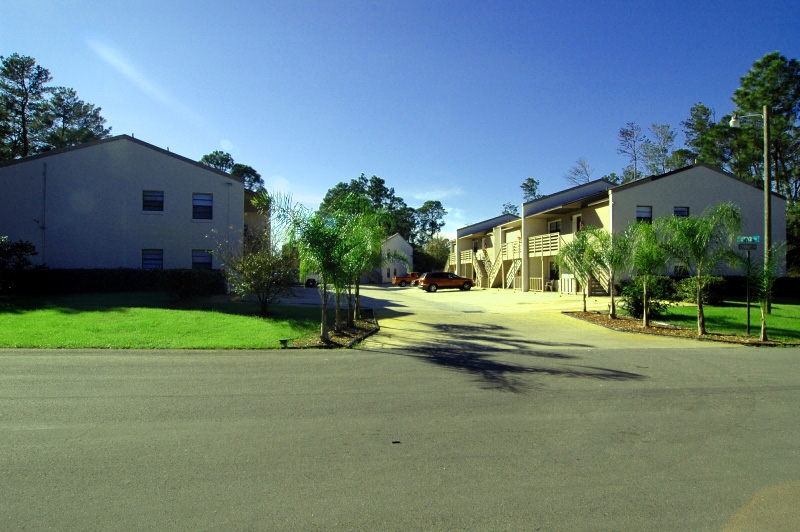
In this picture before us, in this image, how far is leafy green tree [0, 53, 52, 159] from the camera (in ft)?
127

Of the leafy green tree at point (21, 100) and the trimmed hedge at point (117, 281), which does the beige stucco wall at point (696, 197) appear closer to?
the trimmed hedge at point (117, 281)

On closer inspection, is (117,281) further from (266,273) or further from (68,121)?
(68,121)

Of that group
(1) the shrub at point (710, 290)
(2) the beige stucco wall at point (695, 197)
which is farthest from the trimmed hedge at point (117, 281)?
(2) the beige stucco wall at point (695, 197)

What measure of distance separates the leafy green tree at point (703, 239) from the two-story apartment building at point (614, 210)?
25.1ft

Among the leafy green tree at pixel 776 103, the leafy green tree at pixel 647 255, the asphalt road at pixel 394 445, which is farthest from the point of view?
the leafy green tree at pixel 776 103

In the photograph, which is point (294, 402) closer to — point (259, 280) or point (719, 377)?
point (719, 377)

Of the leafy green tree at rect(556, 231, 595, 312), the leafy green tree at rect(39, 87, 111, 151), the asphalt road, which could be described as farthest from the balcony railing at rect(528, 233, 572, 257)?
the leafy green tree at rect(39, 87, 111, 151)

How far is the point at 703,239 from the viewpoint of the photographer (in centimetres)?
1538

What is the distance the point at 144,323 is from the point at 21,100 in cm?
3676

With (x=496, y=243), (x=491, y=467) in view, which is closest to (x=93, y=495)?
(x=491, y=467)

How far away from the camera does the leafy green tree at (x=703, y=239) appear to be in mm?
15445

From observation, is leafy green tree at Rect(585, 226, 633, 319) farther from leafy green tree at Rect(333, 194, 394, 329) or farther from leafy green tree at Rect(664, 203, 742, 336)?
leafy green tree at Rect(333, 194, 394, 329)

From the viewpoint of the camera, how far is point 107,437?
5.48 m

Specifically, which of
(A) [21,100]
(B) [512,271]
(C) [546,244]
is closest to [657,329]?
(C) [546,244]
